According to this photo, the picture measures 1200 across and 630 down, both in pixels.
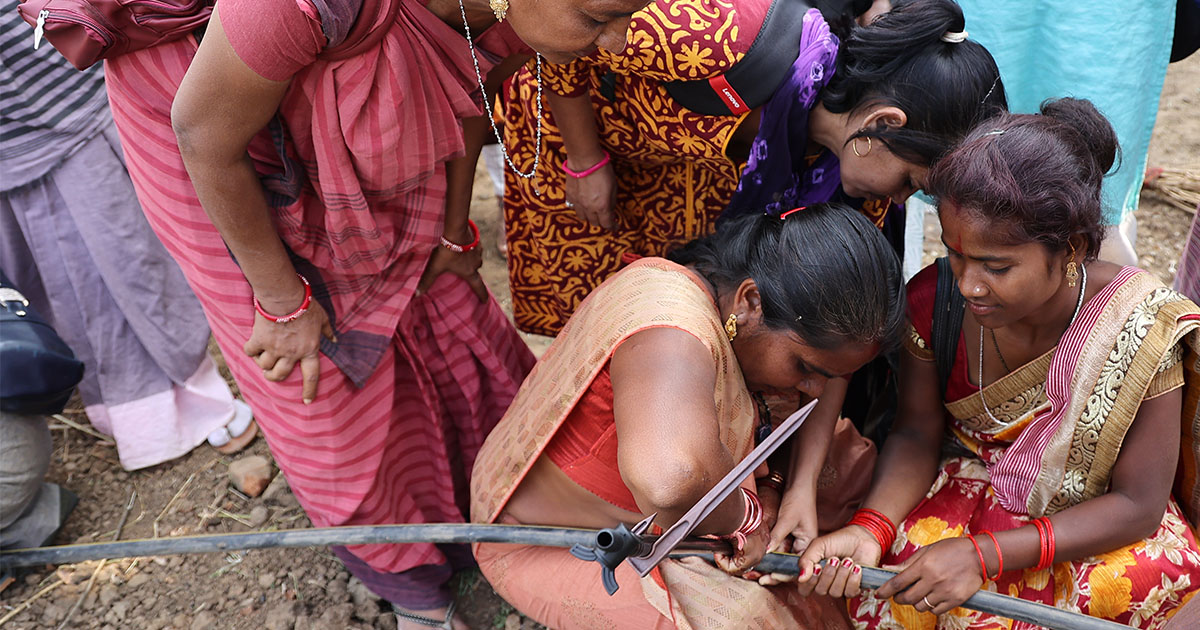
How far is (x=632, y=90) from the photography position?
2281 millimetres

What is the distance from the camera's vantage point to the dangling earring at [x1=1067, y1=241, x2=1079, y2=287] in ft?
5.88

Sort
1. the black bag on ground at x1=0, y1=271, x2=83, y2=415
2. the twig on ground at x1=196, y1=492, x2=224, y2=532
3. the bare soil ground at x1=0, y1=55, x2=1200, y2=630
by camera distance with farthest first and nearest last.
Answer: the twig on ground at x1=196, y1=492, x2=224, y2=532, the bare soil ground at x1=0, y1=55, x2=1200, y2=630, the black bag on ground at x1=0, y1=271, x2=83, y2=415

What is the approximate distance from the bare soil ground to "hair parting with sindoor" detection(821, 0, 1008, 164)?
5.04 feet

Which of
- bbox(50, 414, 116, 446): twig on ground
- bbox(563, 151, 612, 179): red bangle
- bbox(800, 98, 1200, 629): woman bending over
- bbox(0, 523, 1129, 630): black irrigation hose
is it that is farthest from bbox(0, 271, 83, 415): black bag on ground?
bbox(800, 98, 1200, 629): woman bending over

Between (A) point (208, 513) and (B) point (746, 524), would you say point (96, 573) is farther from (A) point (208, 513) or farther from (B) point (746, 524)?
(B) point (746, 524)

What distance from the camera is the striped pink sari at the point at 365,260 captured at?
1.67m

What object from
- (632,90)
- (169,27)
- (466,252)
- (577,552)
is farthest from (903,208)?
(169,27)

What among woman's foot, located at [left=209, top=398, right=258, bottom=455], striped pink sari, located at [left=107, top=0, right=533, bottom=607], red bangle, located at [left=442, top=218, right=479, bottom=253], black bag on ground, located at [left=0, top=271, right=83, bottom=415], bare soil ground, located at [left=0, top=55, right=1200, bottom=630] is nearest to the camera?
striped pink sari, located at [left=107, top=0, right=533, bottom=607]

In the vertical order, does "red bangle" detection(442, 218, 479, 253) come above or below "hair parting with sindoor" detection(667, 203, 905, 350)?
below

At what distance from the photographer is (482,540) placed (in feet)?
6.27

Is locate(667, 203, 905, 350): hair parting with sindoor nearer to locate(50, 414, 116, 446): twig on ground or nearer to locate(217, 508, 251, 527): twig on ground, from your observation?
locate(217, 508, 251, 527): twig on ground

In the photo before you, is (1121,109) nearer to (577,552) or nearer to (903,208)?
(903,208)

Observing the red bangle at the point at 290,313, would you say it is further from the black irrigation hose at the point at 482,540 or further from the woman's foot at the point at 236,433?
the woman's foot at the point at 236,433

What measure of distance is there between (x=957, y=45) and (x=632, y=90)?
72 centimetres
